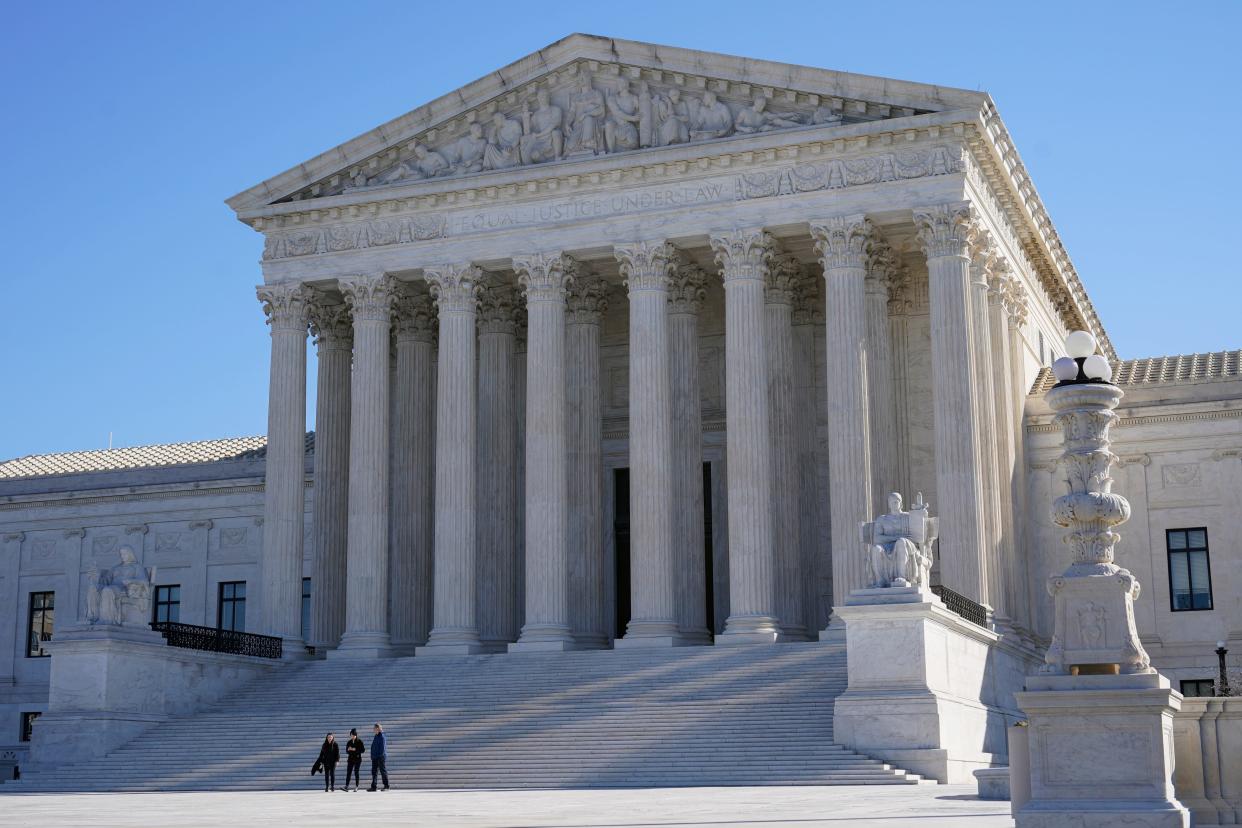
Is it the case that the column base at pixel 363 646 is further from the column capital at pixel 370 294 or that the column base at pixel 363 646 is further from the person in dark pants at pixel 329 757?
the person in dark pants at pixel 329 757

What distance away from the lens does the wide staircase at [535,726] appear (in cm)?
3350

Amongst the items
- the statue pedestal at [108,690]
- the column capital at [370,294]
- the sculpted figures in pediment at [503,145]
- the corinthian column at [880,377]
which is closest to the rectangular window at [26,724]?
the statue pedestal at [108,690]

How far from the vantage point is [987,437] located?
42781 mm

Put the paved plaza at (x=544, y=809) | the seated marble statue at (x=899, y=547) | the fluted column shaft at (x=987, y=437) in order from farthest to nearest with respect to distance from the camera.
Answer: the fluted column shaft at (x=987, y=437) → the seated marble statue at (x=899, y=547) → the paved plaza at (x=544, y=809)

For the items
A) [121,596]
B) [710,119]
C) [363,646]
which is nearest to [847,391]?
[710,119]

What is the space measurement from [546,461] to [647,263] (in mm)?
6126

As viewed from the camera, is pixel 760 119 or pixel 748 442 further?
pixel 760 119

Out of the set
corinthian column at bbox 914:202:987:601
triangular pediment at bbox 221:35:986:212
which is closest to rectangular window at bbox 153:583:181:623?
triangular pediment at bbox 221:35:986:212

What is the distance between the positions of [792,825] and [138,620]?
27.2m

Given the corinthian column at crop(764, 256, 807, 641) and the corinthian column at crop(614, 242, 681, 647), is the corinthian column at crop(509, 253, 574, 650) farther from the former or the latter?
the corinthian column at crop(764, 256, 807, 641)

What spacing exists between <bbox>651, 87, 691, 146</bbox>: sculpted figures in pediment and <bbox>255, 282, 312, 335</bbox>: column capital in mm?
11849

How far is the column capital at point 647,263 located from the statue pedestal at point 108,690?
51.0 feet

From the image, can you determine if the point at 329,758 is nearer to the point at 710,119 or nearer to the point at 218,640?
the point at 218,640

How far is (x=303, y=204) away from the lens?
48.9 metres
